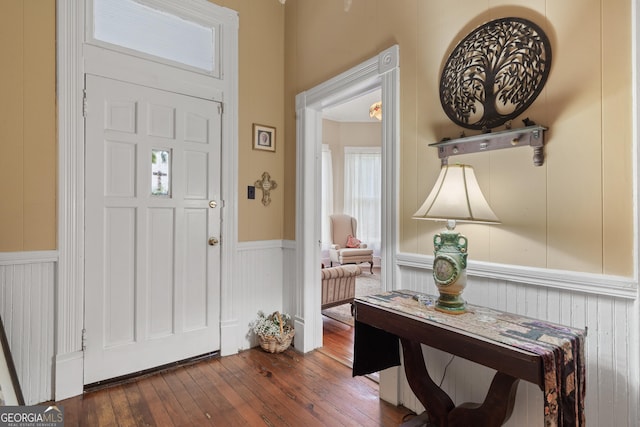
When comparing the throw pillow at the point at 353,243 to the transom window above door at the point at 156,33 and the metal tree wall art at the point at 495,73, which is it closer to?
the transom window above door at the point at 156,33

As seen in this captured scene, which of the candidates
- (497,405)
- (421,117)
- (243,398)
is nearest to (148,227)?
(243,398)

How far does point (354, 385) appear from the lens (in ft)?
7.37

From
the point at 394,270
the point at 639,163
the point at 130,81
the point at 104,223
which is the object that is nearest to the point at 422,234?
the point at 394,270

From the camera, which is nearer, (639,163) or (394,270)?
(639,163)

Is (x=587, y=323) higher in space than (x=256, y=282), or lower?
higher

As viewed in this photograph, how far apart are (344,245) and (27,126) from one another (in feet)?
16.1

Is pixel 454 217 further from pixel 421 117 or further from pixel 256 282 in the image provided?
pixel 256 282

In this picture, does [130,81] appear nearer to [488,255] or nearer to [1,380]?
[1,380]

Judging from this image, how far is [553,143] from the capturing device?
55.4 inches

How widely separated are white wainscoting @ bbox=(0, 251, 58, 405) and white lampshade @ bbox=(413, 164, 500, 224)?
89.4 inches

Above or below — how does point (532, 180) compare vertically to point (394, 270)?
above

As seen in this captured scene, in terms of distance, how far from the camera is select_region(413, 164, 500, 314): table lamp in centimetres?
142

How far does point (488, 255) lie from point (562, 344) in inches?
22.1

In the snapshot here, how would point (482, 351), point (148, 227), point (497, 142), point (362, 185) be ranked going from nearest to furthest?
point (482, 351) → point (497, 142) → point (148, 227) → point (362, 185)
